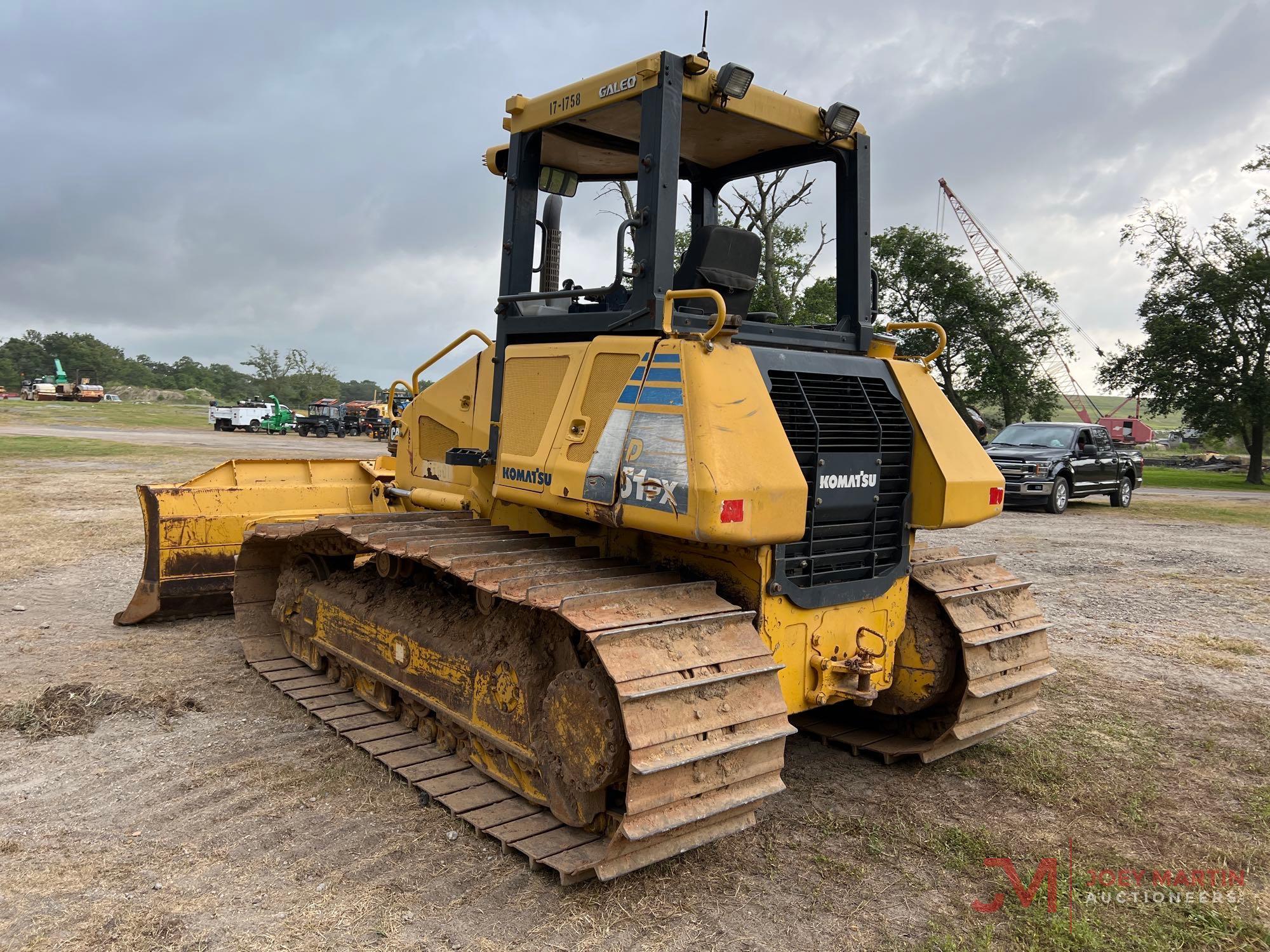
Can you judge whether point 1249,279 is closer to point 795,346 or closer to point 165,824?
point 795,346

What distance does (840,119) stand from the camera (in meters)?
4.59

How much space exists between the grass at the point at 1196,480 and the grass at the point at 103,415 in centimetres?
4024

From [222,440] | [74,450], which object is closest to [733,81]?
[74,450]

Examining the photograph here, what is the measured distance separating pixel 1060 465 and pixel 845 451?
16.1m

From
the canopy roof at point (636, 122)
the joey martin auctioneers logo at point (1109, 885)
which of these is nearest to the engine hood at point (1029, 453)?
the canopy roof at point (636, 122)

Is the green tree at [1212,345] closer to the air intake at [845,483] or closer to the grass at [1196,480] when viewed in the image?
the grass at [1196,480]

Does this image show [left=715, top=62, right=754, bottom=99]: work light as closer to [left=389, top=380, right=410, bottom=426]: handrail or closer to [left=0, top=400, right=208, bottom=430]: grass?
[left=389, top=380, right=410, bottom=426]: handrail

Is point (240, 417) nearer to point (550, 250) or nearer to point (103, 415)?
point (103, 415)

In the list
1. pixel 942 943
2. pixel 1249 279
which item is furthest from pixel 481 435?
pixel 1249 279

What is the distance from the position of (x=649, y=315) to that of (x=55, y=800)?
354 centimetres

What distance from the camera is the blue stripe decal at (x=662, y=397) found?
3631 mm

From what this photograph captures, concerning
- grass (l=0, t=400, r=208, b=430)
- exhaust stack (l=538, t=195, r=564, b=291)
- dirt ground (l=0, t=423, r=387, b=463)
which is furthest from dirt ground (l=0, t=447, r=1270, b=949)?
grass (l=0, t=400, r=208, b=430)

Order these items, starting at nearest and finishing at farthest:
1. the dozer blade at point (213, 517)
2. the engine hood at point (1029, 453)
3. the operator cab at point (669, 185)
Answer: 1. the operator cab at point (669, 185)
2. the dozer blade at point (213, 517)
3. the engine hood at point (1029, 453)

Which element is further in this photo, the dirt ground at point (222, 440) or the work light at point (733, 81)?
the dirt ground at point (222, 440)
